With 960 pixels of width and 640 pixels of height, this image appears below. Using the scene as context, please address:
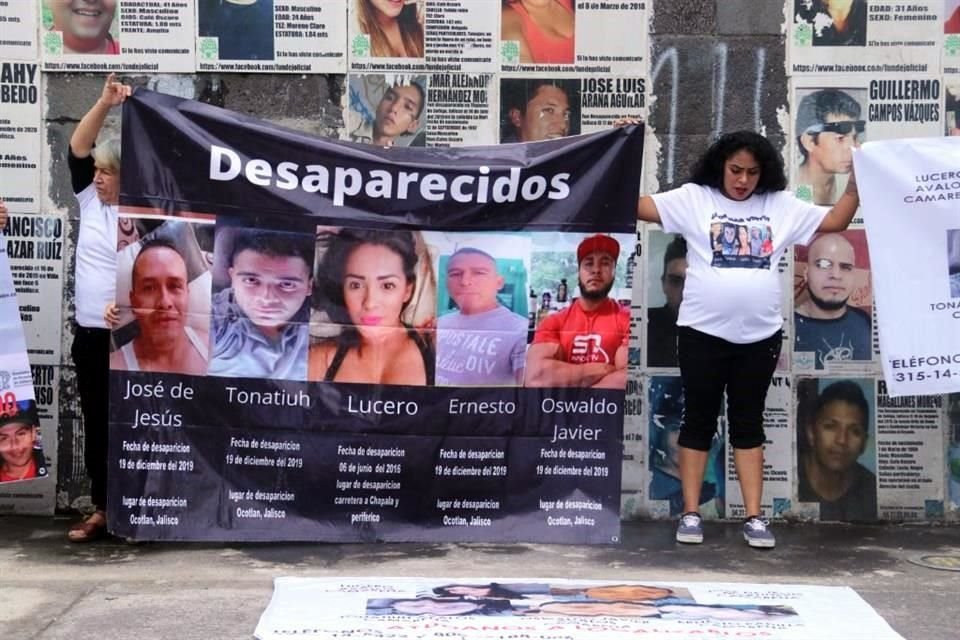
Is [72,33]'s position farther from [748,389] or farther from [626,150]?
[748,389]

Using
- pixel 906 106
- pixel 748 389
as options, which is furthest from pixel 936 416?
pixel 906 106

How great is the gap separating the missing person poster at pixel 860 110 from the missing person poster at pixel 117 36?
9.20ft

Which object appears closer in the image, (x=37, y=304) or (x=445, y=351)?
(x=445, y=351)

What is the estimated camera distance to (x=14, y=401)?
5199 mm

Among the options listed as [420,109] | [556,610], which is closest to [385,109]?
[420,109]

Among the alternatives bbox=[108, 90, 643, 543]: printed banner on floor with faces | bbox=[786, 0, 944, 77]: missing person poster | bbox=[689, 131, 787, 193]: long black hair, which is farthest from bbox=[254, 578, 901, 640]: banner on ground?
bbox=[786, 0, 944, 77]: missing person poster

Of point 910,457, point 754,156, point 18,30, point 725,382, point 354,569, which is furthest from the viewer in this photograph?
point 910,457

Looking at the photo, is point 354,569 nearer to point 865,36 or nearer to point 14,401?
point 14,401

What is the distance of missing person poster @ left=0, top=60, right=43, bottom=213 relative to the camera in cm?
566

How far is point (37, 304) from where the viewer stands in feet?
18.8

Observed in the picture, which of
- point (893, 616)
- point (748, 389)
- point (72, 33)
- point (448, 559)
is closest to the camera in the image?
point (893, 616)

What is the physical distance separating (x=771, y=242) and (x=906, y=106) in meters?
1.06

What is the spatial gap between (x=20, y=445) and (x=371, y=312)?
1.58m

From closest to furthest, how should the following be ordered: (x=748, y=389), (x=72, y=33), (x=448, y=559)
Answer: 1. (x=448, y=559)
2. (x=748, y=389)
3. (x=72, y=33)
